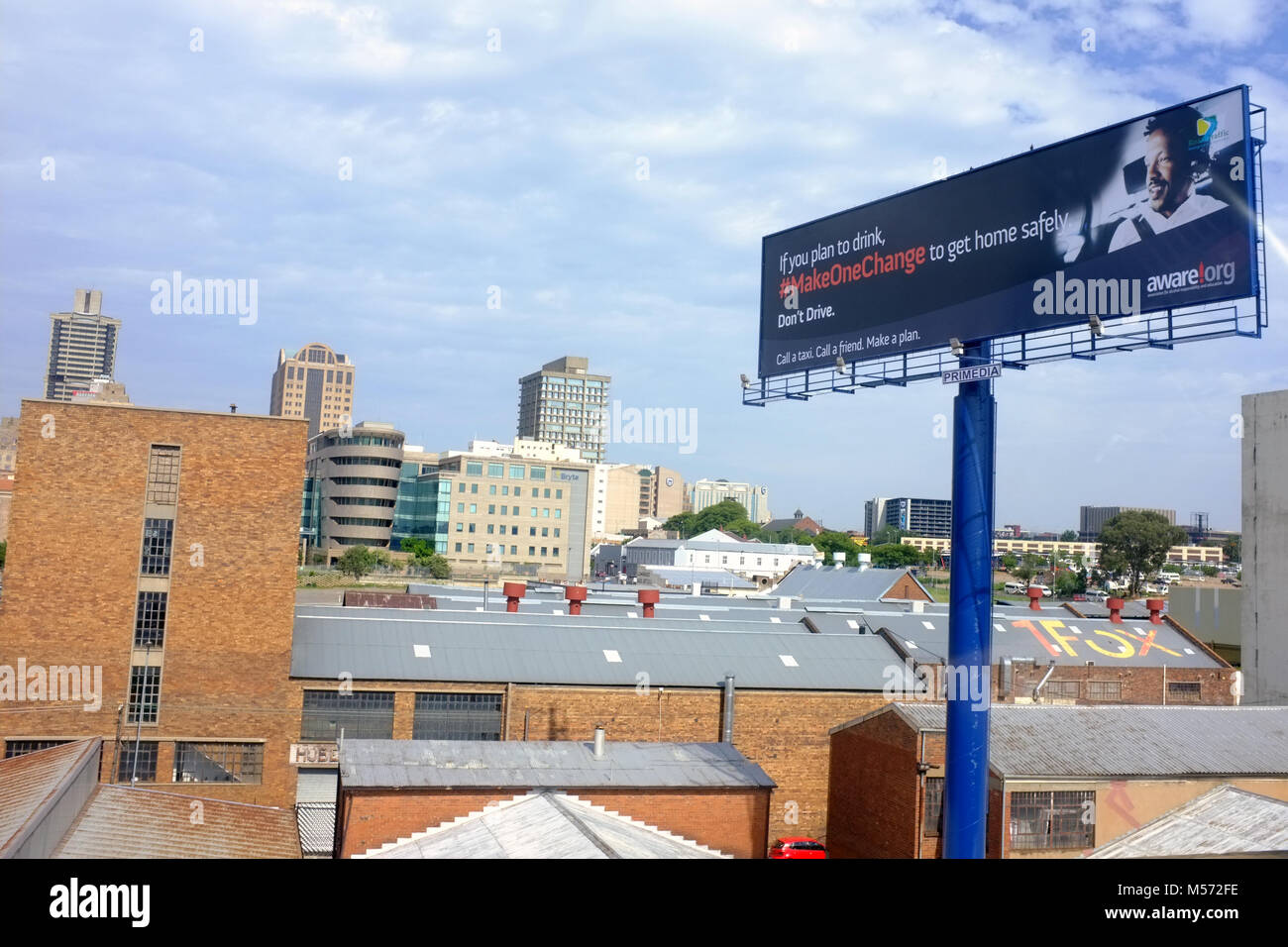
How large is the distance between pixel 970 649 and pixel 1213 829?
39.3 feet

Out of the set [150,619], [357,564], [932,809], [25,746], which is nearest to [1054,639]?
[932,809]

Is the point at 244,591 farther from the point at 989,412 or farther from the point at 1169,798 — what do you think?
the point at 1169,798

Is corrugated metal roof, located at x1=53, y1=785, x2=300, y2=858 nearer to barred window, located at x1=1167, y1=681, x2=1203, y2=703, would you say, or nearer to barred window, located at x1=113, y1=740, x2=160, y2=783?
barred window, located at x1=113, y1=740, x2=160, y2=783

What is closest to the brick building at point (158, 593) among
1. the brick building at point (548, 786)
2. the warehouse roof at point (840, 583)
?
the brick building at point (548, 786)

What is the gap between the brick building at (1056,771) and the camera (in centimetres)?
2370

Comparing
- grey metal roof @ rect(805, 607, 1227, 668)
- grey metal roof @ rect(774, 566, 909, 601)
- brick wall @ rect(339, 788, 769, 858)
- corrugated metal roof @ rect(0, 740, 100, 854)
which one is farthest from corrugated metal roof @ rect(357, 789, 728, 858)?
grey metal roof @ rect(774, 566, 909, 601)

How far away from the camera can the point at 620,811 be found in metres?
21.1

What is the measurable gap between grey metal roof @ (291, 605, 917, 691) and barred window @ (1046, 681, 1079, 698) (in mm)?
8743

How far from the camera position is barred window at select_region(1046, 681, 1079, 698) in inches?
Answer: 1507

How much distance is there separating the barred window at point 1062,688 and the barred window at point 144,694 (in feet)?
104

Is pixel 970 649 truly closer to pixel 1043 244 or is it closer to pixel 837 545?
pixel 1043 244

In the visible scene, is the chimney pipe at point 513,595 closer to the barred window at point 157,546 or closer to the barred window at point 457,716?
the barred window at point 457,716

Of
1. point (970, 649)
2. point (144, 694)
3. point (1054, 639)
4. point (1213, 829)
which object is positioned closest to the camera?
point (970, 649)
